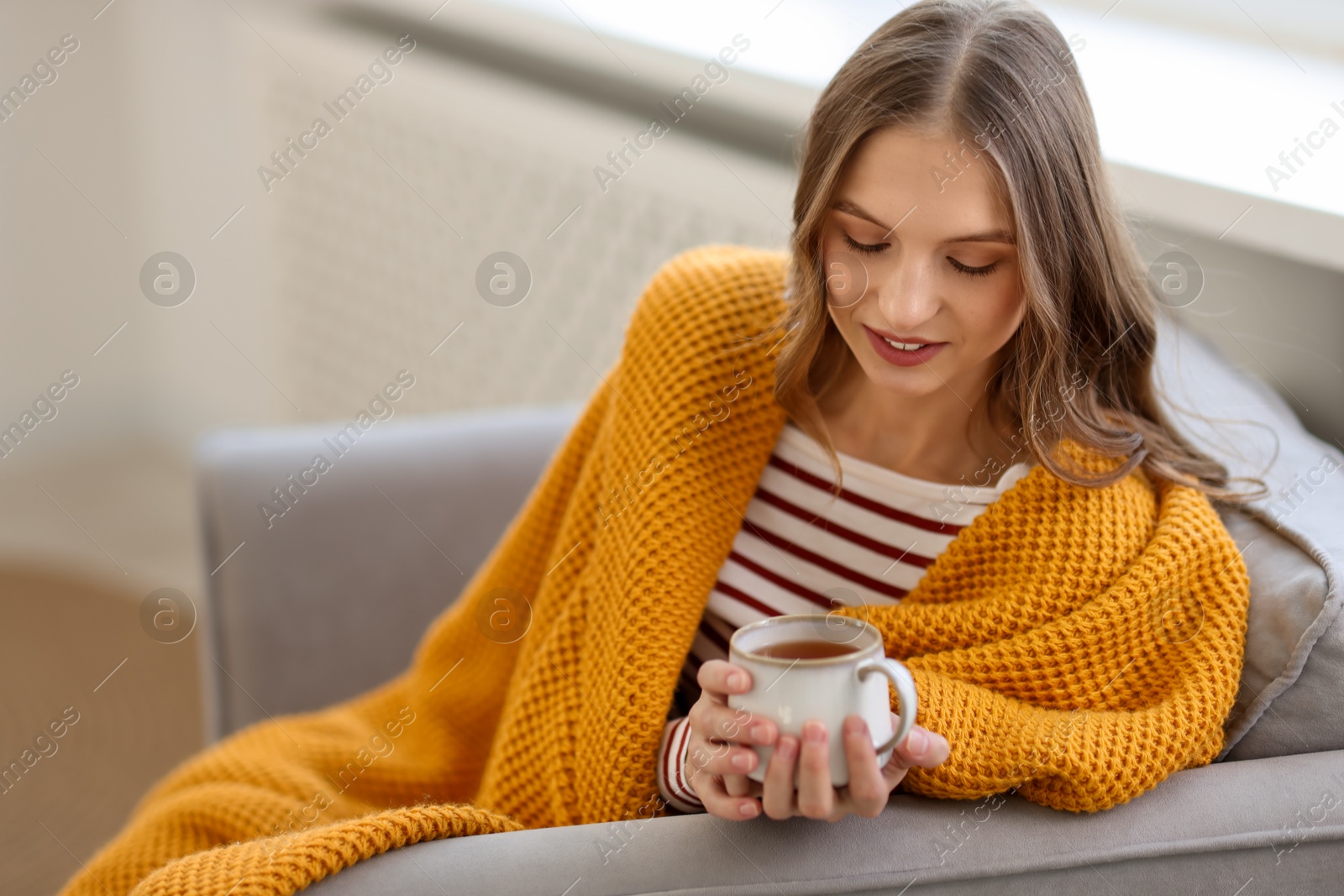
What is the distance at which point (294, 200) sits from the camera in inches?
94.3

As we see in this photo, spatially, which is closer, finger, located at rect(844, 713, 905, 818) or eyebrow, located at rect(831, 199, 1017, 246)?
finger, located at rect(844, 713, 905, 818)

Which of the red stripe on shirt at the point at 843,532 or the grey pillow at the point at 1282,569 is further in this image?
the red stripe on shirt at the point at 843,532

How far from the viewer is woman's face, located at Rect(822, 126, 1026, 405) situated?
2.71 ft

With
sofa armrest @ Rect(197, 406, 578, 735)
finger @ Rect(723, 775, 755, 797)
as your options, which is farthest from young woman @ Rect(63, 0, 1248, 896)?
sofa armrest @ Rect(197, 406, 578, 735)

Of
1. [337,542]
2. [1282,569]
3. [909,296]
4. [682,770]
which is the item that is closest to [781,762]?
[682,770]

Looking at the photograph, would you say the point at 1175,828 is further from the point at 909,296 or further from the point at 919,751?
the point at 909,296

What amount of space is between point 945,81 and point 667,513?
0.42 m

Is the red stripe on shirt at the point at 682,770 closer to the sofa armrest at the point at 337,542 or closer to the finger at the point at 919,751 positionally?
the finger at the point at 919,751

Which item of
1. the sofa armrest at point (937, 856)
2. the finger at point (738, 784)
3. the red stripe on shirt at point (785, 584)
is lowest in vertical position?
the sofa armrest at point (937, 856)

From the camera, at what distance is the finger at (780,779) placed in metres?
0.72

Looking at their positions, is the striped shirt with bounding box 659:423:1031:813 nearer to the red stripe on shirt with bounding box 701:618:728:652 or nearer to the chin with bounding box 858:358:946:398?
the red stripe on shirt with bounding box 701:618:728:652

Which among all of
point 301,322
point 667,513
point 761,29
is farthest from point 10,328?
point 667,513

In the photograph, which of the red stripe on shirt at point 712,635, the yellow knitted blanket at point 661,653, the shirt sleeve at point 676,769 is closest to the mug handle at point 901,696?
the yellow knitted blanket at point 661,653

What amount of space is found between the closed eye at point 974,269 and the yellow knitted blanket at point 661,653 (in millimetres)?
180
